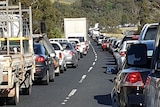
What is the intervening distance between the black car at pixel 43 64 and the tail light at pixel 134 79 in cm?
1006

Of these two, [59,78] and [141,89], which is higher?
[141,89]

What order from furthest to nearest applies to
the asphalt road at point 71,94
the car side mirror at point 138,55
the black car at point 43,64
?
the black car at point 43,64, the asphalt road at point 71,94, the car side mirror at point 138,55

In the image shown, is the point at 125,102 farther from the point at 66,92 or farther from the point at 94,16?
the point at 94,16

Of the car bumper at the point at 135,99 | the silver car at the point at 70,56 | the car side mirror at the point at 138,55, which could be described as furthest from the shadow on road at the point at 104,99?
the silver car at the point at 70,56

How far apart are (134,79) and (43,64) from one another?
10539mm

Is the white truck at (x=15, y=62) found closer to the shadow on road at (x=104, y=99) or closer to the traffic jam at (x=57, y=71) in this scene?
the traffic jam at (x=57, y=71)

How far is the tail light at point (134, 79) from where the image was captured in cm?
866

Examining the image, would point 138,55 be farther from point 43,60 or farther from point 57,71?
point 57,71

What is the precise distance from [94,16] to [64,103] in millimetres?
138107

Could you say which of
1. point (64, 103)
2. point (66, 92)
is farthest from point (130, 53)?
point (66, 92)

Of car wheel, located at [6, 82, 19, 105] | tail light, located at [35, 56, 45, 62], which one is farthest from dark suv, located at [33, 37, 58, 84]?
car wheel, located at [6, 82, 19, 105]

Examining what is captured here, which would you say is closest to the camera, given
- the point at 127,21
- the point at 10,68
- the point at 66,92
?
the point at 10,68

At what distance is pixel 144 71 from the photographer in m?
8.52

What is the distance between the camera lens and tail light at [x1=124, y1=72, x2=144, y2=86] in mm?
8664
